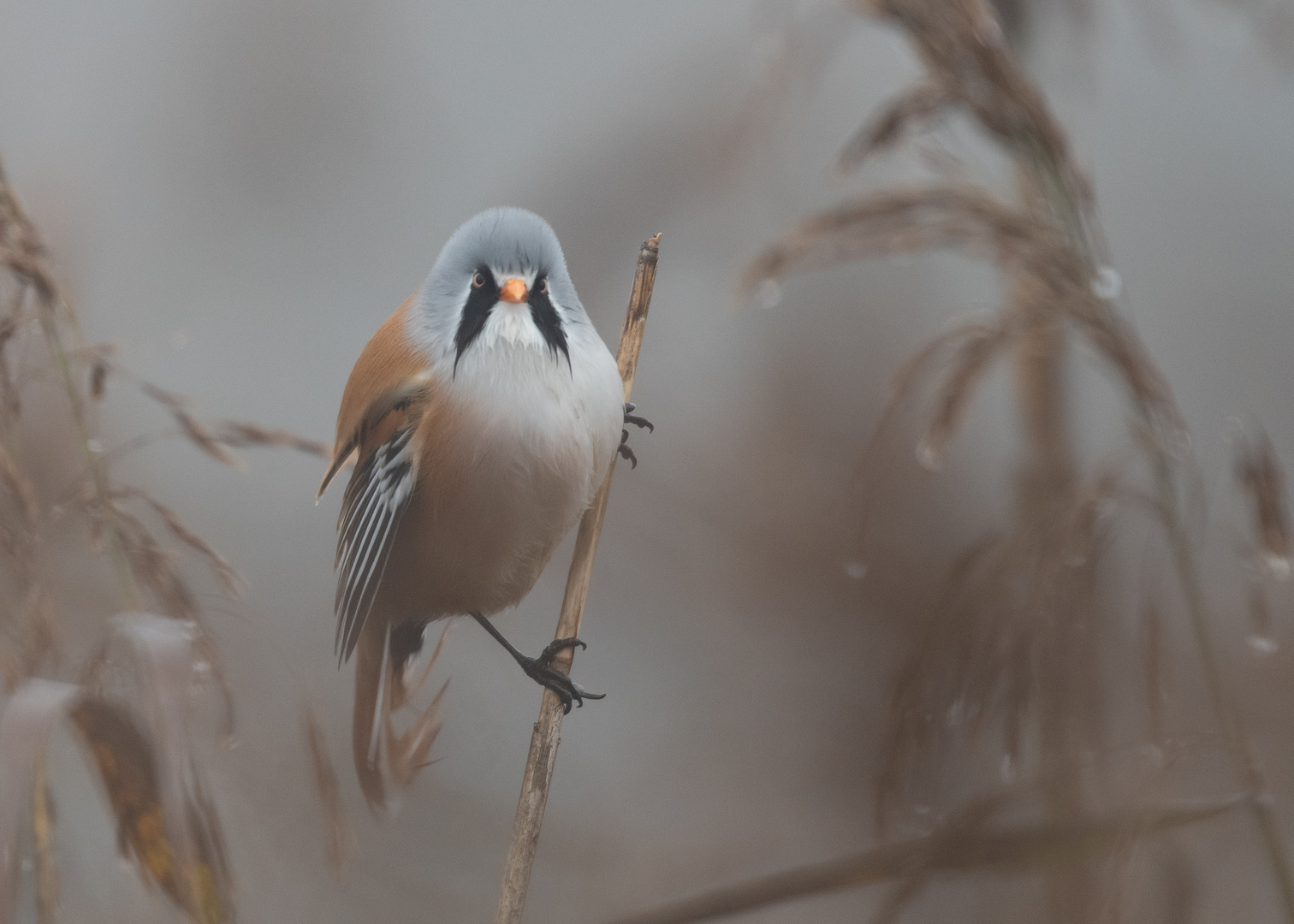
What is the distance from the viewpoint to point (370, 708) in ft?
2.62

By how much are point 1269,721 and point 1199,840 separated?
666mm

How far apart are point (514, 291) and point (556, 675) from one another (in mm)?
344

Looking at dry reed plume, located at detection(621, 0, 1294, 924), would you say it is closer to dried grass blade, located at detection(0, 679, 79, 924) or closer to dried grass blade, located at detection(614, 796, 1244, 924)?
dried grass blade, located at detection(614, 796, 1244, 924)

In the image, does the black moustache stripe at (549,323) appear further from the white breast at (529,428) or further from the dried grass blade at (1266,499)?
the dried grass blade at (1266,499)

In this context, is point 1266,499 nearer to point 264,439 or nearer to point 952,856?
point 952,856

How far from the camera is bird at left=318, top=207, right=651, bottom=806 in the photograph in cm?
77

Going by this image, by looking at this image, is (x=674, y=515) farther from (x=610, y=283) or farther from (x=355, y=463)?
(x=355, y=463)

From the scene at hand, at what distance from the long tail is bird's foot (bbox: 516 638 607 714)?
0.14 metres

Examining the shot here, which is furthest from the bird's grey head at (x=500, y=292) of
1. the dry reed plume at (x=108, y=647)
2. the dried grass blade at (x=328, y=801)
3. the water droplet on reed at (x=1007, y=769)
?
the water droplet on reed at (x=1007, y=769)

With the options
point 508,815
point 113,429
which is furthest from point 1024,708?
point 113,429

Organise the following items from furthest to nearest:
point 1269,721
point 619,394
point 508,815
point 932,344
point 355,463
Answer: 1. point 508,815
2. point 1269,721
3. point 932,344
4. point 355,463
5. point 619,394

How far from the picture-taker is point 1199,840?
1.22m

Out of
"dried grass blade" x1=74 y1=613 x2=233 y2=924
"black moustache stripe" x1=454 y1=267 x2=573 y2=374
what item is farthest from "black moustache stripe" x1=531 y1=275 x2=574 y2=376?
"dried grass blade" x1=74 y1=613 x2=233 y2=924

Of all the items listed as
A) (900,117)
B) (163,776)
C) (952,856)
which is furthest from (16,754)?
(900,117)
